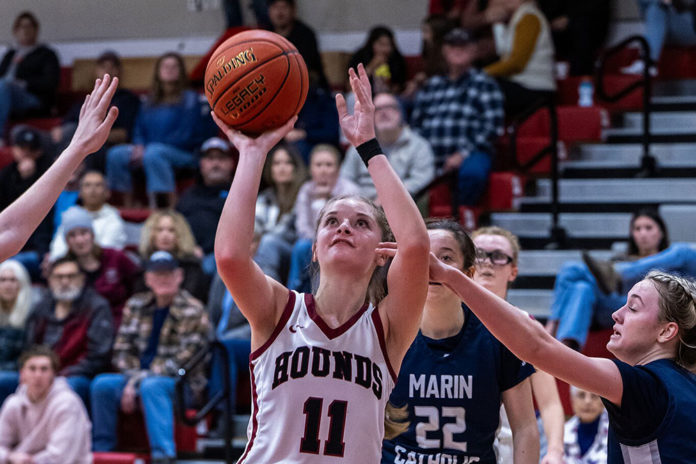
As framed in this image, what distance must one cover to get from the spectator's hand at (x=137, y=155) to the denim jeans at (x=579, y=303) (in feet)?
13.7

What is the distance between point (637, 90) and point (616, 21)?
110 cm

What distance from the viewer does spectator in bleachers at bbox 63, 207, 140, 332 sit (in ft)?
26.5

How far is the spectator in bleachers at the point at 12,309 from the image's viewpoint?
7914mm

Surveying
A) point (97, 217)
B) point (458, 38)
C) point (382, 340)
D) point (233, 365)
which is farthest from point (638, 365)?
point (97, 217)

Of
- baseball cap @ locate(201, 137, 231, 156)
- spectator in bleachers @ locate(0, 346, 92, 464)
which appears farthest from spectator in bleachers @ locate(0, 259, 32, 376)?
baseball cap @ locate(201, 137, 231, 156)

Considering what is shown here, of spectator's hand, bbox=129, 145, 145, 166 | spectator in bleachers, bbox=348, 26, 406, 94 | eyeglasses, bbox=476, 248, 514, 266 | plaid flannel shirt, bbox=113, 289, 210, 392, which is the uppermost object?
spectator in bleachers, bbox=348, 26, 406, 94

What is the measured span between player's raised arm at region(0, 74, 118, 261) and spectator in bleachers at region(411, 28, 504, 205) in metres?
5.01

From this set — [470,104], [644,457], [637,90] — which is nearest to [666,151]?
[637,90]

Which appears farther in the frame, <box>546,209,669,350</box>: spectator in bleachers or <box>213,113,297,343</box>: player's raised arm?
<box>546,209,669,350</box>: spectator in bleachers

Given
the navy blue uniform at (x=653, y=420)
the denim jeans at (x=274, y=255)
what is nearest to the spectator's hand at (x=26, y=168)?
the denim jeans at (x=274, y=255)

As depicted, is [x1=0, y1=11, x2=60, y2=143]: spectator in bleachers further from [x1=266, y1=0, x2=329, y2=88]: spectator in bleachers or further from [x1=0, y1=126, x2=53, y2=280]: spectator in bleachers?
[x1=266, y1=0, x2=329, y2=88]: spectator in bleachers

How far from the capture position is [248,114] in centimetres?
316

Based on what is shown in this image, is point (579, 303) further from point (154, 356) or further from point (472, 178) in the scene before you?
point (154, 356)

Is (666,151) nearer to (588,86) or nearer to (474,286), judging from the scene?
(588,86)
